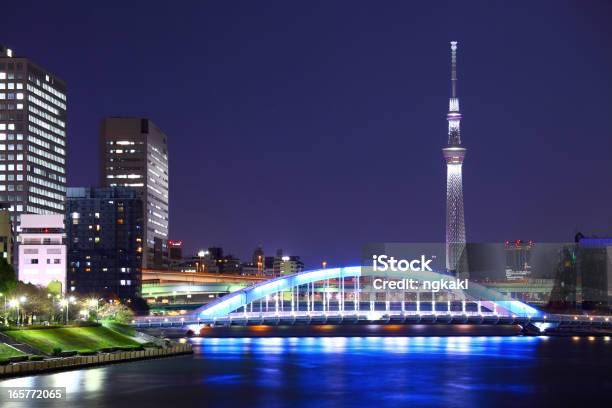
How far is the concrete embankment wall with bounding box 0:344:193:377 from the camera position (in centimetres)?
6950

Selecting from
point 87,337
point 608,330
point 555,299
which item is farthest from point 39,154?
point 87,337

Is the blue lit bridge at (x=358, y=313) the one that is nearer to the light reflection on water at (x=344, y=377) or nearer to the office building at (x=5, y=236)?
the light reflection on water at (x=344, y=377)

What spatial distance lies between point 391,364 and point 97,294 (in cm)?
10029

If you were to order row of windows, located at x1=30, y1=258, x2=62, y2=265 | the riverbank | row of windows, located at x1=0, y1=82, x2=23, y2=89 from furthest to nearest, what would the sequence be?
row of windows, located at x1=0, y1=82, x2=23, y2=89, row of windows, located at x1=30, y1=258, x2=62, y2=265, the riverbank

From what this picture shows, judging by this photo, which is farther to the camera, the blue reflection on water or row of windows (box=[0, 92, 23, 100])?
row of windows (box=[0, 92, 23, 100])

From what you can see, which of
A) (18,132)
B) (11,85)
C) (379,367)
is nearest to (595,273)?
(18,132)

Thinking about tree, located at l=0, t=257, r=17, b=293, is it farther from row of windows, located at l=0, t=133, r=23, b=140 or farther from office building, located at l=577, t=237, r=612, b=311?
row of windows, located at l=0, t=133, r=23, b=140

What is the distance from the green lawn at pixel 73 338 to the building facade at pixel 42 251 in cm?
4716

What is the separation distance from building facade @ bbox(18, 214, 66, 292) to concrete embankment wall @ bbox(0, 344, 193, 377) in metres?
47.1

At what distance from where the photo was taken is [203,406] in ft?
203

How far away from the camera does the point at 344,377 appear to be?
7819 cm

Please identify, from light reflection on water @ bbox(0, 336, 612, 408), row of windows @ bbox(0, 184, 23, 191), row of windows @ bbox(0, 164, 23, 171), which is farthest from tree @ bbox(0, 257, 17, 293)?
row of windows @ bbox(0, 164, 23, 171)

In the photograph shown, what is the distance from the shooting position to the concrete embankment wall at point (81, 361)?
6950cm

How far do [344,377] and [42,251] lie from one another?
241 ft
